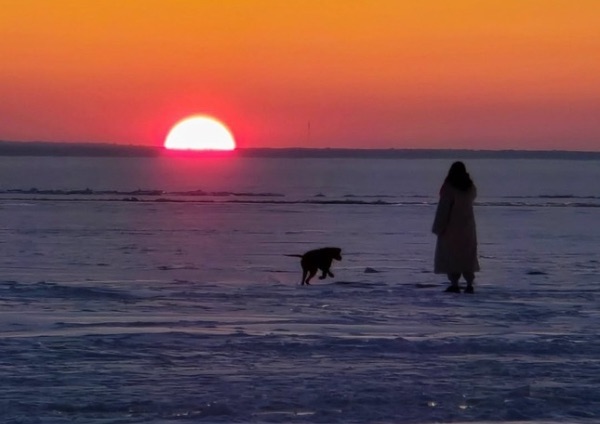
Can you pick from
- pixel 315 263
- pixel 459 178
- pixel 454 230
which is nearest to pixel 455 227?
pixel 454 230

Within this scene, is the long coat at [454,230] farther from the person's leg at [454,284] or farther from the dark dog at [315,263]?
the dark dog at [315,263]

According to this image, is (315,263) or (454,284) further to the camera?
(315,263)

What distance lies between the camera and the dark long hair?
11.9 m

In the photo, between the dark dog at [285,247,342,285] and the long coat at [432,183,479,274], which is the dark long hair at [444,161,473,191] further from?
the dark dog at [285,247,342,285]

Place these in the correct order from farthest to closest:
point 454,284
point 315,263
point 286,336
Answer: point 315,263
point 454,284
point 286,336

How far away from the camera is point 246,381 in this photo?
681 cm

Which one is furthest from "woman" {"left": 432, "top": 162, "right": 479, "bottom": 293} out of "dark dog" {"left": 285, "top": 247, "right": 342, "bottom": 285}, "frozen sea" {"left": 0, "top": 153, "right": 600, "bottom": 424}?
"dark dog" {"left": 285, "top": 247, "right": 342, "bottom": 285}

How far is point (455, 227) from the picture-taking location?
12.0 m

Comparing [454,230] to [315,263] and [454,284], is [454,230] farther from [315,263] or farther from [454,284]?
[315,263]

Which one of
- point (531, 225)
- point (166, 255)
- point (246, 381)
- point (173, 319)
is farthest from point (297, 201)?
point (246, 381)

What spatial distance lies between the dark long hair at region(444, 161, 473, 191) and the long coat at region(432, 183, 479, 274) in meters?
0.04

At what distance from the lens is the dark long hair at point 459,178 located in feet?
39.0

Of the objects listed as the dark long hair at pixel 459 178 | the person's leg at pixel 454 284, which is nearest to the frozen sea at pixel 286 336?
the person's leg at pixel 454 284

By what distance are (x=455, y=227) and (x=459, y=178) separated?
0.52 metres
